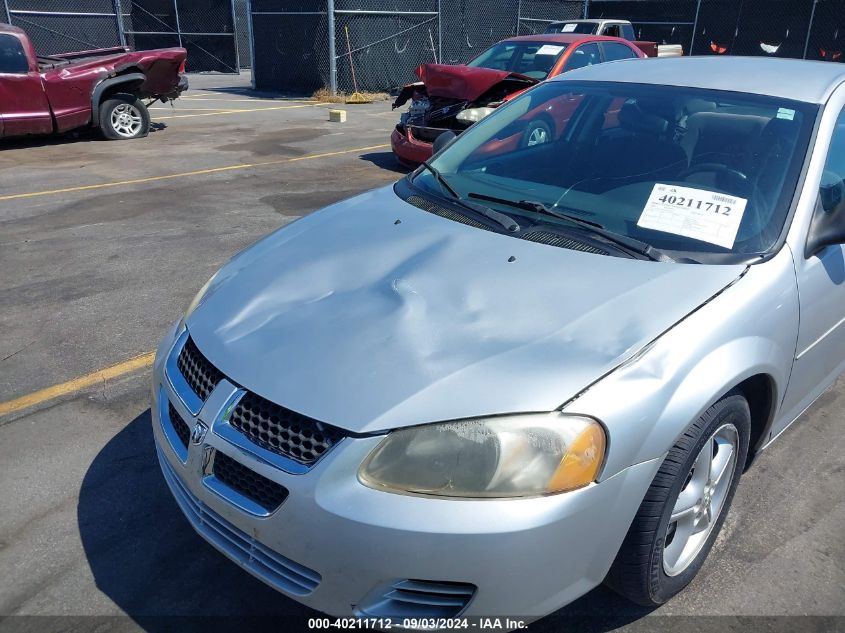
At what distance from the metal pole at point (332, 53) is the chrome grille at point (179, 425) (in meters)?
17.0

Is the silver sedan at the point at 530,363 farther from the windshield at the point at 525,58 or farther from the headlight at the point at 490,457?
the windshield at the point at 525,58

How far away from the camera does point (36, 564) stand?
266 cm

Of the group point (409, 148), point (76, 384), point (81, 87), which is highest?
point (81, 87)

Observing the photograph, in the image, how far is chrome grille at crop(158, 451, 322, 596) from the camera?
2.05m

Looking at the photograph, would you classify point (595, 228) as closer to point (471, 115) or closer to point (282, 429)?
point (282, 429)

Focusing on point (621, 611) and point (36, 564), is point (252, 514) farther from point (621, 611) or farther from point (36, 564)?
point (621, 611)

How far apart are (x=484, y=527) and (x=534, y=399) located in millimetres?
367

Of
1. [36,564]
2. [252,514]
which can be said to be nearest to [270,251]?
[252,514]

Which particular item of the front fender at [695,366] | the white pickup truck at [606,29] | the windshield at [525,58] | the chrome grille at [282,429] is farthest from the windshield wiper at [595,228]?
the white pickup truck at [606,29]

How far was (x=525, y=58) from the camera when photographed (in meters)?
10.3

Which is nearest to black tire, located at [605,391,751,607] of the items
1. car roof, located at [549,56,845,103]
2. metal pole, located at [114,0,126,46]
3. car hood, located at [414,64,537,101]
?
car roof, located at [549,56,845,103]

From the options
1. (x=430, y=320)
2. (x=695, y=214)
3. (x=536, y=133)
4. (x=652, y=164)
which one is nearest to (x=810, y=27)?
(x=536, y=133)

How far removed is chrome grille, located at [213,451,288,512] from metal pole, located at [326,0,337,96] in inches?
683

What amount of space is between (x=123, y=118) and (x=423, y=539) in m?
11.6
